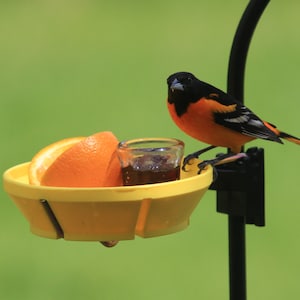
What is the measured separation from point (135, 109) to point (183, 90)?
164 inches

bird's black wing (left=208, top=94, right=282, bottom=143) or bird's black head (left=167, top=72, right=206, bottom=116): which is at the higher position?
bird's black head (left=167, top=72, right=206, bottom=116)

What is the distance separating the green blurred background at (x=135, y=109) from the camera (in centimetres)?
393

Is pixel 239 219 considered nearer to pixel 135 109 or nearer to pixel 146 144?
pixel 146 144

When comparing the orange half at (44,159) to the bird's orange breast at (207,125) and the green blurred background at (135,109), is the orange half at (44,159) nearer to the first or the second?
the bird's orange breast at (207,125)

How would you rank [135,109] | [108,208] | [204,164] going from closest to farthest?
[108,208] → [204,164] → [135,109]

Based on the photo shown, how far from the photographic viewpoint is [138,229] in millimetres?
1332

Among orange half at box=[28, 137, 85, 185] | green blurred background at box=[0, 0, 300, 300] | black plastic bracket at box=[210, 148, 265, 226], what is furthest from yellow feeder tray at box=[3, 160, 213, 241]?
green blurred background at box=[0, 0, 300, 300]

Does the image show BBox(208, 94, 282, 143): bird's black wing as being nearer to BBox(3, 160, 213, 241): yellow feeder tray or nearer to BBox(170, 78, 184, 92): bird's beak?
BBox(170, 78, 184, 92): bird's beak

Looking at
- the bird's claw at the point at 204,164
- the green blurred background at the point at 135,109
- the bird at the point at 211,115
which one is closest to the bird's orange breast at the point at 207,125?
the bird at the point at 211,115

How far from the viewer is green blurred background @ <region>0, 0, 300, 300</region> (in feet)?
12.9

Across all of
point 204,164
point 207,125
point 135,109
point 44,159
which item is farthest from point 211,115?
point 135,109

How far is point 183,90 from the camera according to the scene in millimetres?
1550

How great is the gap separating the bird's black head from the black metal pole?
0.25 ft

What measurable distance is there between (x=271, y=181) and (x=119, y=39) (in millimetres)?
2948
